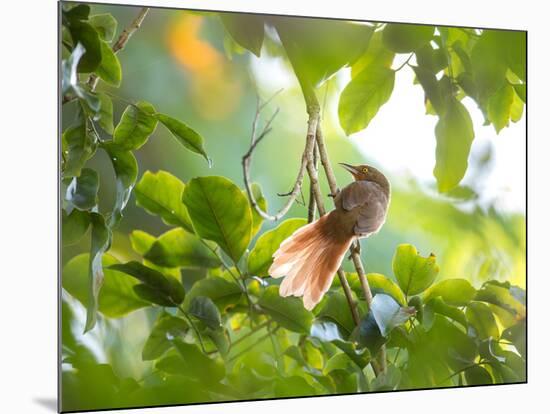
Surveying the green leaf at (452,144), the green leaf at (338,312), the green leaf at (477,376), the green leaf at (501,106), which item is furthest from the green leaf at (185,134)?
the green leaf at (477,376)

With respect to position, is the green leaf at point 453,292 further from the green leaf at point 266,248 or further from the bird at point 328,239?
the green leaf at point 266,248

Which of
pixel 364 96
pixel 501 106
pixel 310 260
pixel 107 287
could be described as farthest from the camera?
pixel 501 106

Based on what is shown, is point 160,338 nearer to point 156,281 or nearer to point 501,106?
point 156,281

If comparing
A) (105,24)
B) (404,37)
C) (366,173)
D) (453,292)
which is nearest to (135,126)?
(105,24)

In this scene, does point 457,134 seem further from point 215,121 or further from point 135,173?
point 135,173

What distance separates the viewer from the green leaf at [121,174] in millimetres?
2996

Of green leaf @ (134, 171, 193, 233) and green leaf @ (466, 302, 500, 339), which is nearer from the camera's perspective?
green leaf @ (134, 171, 193, 233)

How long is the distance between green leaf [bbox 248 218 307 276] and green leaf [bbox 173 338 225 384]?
13.0 inches

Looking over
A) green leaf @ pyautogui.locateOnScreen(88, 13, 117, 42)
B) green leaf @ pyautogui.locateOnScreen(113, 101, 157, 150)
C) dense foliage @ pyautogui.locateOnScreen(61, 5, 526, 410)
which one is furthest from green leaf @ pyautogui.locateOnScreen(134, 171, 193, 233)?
green leaf @ pyautogui.locateOnScreen(88, 13, 117, 42)

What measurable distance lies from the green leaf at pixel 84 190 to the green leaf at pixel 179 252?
0.27 meters

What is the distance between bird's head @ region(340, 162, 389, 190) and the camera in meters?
3.33

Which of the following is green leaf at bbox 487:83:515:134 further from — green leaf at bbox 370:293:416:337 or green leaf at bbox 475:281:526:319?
green leaf at bbox 370:293:416:337

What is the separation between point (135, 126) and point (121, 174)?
17cm

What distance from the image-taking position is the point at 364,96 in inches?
133
